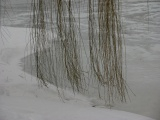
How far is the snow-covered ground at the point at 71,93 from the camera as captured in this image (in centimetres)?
112

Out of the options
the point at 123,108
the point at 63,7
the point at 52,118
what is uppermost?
the point at 63,7

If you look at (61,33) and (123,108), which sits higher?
(61,33)

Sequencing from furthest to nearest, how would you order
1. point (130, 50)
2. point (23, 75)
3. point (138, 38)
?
1. point (138, 38)
2. point (130, 50)
3. point (23, 75)

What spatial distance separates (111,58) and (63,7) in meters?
0.26

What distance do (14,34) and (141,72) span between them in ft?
5.03

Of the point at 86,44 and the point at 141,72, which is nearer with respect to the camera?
the point at 141,72

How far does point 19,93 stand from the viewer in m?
1.44

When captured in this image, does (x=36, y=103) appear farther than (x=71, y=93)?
No

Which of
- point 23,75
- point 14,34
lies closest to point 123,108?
point 23,75

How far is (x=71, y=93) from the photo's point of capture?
155cm

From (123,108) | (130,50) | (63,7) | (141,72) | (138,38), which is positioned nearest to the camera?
(63,7)

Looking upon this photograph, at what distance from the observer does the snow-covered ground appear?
112cm

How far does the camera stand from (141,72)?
6.23 feet

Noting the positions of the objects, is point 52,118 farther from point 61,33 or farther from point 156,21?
point 156,21
